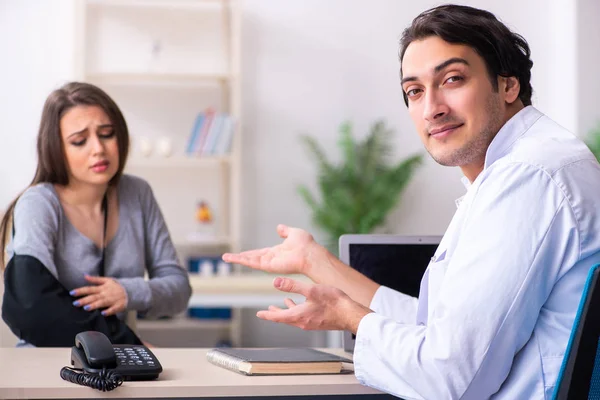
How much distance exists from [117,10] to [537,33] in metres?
3.10

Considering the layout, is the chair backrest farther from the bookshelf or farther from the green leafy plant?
the bookshelf

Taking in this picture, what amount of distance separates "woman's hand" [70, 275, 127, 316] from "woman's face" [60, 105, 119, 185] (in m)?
0.32

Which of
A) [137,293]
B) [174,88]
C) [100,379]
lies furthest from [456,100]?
[174,88]

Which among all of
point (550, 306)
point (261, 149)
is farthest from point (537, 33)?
point (550, 306)

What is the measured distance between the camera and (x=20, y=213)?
2.27 m

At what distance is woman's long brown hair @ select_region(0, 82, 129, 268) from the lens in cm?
239

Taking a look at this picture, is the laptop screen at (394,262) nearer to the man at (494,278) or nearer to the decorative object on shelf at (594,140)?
the man at (494,278)

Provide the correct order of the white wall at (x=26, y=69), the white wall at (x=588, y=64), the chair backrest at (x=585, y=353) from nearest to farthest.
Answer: the chair backrest at (x=585, y=353) < the white wall at (x=26, y=69) < the white wall at (x=588, y=64)

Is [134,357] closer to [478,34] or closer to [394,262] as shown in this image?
[394,262]

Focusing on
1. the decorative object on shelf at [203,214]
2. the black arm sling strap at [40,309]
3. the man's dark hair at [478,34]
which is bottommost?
the decorative object on shelf at [203,214]

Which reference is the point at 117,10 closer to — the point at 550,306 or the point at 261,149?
the point at 261,149

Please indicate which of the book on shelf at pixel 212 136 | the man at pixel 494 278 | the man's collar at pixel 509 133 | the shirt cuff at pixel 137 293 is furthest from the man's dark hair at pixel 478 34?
the book on shelf at pixel 212 136

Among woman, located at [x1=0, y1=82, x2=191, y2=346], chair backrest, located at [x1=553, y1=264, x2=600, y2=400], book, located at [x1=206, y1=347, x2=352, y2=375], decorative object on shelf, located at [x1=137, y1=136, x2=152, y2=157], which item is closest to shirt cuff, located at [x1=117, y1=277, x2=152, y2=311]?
woman, located at [x1=0, y1=82, x2=191, y2=346]

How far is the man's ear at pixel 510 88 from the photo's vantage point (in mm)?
1616
